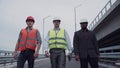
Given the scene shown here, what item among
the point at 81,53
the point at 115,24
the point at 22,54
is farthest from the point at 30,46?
the point at 115,24

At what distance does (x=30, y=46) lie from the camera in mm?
7129

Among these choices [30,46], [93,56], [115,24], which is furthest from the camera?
[115,24]

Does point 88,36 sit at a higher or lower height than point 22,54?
higher

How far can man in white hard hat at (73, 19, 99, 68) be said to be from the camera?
303 inches

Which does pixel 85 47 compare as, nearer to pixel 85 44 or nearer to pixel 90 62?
pixel 85 44

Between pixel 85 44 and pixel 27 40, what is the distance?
157 centimetres

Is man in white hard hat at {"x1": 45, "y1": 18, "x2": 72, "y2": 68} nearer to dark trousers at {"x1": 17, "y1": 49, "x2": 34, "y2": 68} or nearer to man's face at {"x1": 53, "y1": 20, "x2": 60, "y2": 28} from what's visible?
man's face at {"x1": 53, "y1": 20, "x2": 60, "y2": 28}

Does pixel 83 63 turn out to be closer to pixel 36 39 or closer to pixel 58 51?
pixel 58 51

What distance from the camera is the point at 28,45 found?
7.12 m

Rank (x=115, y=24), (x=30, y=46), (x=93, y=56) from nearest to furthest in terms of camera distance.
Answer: (x=30, y=46) < (x=93, y=56) < (x=115, y=24)

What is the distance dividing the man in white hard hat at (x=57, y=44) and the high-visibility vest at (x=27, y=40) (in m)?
0.52

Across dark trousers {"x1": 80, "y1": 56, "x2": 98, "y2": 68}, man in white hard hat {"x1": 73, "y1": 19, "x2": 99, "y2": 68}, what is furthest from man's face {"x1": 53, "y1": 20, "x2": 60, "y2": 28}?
dark trousers {"x1": 80, "y1": 56, "x2": 98, "y2": 68}

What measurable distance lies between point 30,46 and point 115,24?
16711 mm

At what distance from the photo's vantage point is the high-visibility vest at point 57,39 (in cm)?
751
